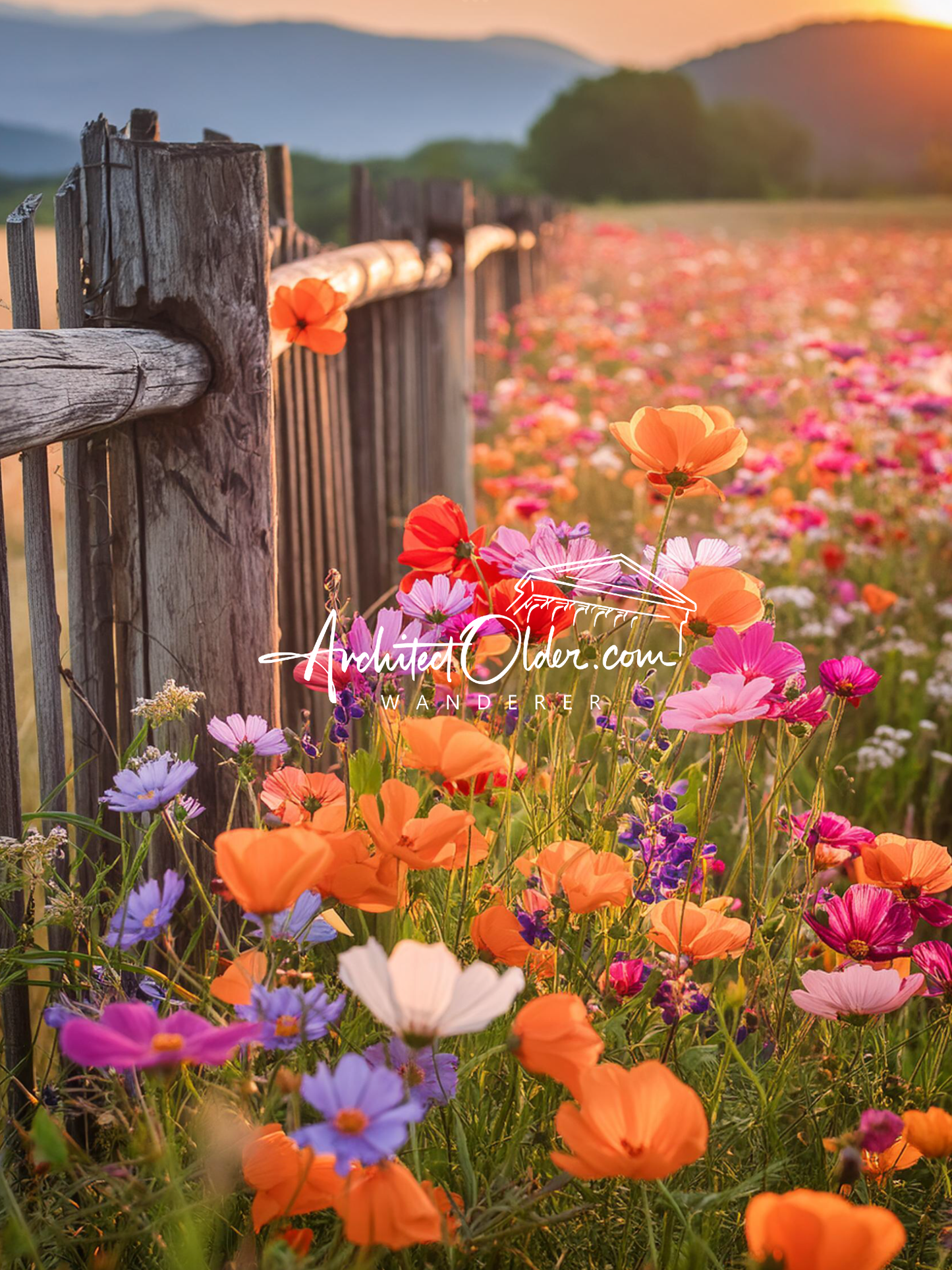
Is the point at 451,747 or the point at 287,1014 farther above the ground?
the point at 451,747

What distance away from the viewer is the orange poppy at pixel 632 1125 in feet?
2.24

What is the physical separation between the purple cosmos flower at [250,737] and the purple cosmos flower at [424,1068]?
305 mm

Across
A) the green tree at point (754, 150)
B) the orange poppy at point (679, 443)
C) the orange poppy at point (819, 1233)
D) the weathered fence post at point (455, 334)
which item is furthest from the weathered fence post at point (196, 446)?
the green tree at point (754, 150)

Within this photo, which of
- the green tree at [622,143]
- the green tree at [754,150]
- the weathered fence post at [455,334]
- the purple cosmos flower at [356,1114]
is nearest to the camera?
the purple cosmos flower at [356,1114]

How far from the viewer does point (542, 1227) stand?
1.00 meters

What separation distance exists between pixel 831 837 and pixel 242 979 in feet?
2.16

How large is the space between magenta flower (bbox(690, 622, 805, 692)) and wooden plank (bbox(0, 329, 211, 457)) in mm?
666

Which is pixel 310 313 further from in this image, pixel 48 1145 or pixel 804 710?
pixel 48 1145

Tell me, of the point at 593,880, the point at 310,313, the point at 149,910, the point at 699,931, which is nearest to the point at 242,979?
the point at 149,910

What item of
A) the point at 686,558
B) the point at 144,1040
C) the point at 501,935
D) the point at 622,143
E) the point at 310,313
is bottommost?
the point at 501,935

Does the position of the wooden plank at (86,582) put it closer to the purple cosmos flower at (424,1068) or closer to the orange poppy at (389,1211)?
the purple cosmos flower at (424,1068)

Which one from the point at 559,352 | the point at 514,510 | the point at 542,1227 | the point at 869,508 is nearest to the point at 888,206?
the point at 559,352

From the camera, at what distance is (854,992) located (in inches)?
37.8

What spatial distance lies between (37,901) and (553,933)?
1259 mm
